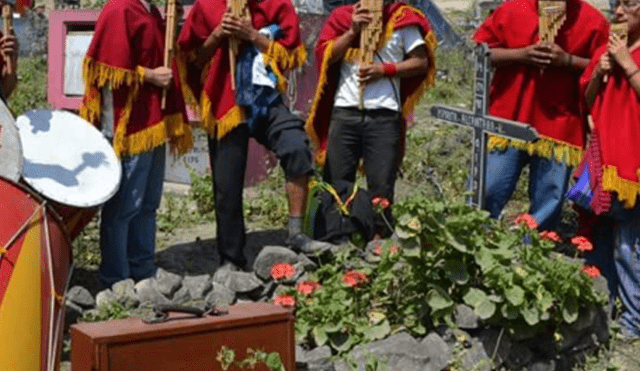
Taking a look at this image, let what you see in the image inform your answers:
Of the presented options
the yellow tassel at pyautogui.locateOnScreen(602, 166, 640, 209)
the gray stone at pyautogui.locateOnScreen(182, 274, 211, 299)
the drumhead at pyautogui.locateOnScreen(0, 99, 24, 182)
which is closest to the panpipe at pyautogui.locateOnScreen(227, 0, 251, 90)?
the gray stone at pyautogui.locateOnScreen(182, 274, 211, 299)

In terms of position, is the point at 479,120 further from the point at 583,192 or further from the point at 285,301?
the point at 285,301

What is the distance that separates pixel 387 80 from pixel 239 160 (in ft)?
3.04

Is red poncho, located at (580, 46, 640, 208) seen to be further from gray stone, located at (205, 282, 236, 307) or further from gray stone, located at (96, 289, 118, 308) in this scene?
gray stone, located at (96, 289, 118, 308)

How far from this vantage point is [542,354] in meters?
6.39

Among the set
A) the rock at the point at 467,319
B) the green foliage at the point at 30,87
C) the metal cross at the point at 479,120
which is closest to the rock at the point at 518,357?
the rock at the point at 467,319

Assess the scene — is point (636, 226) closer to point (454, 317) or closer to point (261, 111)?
point (454, 317)

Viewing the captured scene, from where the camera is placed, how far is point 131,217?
7.62 m

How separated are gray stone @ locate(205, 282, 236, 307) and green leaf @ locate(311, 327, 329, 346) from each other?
29.1 inches

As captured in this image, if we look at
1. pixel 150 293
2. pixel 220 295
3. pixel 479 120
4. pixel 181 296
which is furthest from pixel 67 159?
pixel 479 120

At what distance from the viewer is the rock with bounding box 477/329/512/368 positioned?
6.24 meters

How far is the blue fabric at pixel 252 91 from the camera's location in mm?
7633

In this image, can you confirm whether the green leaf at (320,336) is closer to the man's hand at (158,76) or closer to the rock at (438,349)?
the rock at (438,349)

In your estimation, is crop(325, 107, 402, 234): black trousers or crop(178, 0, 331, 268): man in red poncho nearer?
crop(178, 0, 331, 268): man in red poncho

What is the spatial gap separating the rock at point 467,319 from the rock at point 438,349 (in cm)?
12
